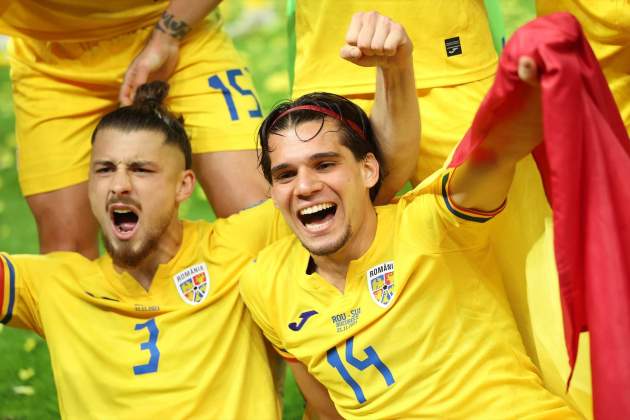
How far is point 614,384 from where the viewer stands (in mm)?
2424

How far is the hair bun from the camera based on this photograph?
3732mm

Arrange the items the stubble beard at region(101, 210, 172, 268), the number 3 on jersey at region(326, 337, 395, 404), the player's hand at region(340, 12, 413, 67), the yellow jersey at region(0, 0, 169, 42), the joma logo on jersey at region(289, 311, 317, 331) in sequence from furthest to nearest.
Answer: the yellow jersey at region(0, 0, 169, 42) → the stubble beard at region(101, 210, 172, 268) → the joma logo on jersey at region(289, 311, 317, 331) → the number 3 on jersey at region(326, 337, 395, 404) → the player's hand at region(340, 12, 413, 67)

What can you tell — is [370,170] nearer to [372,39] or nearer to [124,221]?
[372,39]

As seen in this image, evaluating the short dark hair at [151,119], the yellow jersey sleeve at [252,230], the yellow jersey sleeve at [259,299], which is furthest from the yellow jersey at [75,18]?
the yellow jersey sleeve at [259,299]

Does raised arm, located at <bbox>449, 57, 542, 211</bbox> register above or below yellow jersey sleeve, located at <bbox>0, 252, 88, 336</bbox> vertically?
above

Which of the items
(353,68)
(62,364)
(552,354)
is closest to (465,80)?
(353,68)

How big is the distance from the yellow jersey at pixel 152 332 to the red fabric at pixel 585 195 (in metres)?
1.21

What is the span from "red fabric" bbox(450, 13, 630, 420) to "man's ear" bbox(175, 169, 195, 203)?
140cm

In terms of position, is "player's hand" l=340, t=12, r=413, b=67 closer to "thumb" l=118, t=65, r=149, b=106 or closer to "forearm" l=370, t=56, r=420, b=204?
"forearm" l=370, t=56, r=420, b=204

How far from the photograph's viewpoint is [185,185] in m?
3.65

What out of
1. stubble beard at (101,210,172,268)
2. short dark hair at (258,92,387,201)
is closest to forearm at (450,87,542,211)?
short dark hair at (258,92,387,201)

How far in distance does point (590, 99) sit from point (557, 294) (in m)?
0.89

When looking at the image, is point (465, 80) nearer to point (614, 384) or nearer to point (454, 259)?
point (454, 259)

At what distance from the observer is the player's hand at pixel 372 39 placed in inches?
115
